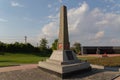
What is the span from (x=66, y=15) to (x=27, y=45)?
32919mm

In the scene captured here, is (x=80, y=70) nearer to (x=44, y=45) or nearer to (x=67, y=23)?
(x=67, y=23)

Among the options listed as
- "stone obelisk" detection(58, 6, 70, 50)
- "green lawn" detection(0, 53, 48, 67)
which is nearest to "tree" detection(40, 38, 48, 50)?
"green lawn" detection(0, 53, 48, 67)

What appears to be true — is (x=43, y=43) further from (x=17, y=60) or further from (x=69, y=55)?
(x=69, y=55)

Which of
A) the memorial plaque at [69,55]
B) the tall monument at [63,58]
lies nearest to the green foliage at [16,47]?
the tall monument at [63,58]

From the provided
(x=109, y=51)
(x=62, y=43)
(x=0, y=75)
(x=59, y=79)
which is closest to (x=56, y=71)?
(x=59, y=79)

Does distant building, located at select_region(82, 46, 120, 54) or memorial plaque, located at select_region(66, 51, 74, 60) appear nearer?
memorial plaque, located at select_region(66, 51, 74, 60)

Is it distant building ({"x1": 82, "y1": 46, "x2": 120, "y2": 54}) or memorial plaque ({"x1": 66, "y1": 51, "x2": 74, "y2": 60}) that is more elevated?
distant building ({"x1": 82, "y1": 46, "x2": 120, "y2": 54})

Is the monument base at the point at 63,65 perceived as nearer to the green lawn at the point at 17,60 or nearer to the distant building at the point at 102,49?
the green lawn at the point at 17,60

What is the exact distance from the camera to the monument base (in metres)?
14.0

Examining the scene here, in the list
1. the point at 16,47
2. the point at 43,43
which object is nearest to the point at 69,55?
the point at 16,47

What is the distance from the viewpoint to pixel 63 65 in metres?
15.1

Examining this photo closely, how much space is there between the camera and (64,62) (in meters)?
15.7

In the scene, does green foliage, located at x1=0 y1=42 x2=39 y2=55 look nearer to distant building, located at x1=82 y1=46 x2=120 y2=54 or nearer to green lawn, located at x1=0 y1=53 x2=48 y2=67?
green lawn, located at x1=0 y1=53 x2=48 y2=67

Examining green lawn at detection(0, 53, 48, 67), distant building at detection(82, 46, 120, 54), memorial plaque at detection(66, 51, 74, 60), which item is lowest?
green lawn at detection(0, 53, 48, 67)
